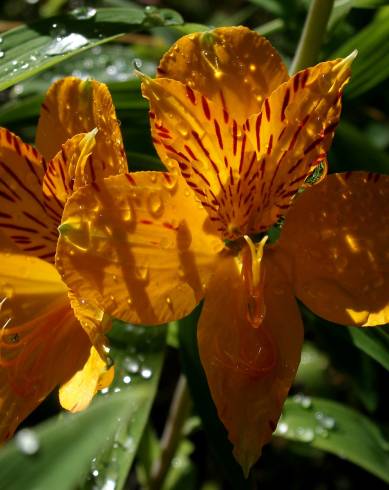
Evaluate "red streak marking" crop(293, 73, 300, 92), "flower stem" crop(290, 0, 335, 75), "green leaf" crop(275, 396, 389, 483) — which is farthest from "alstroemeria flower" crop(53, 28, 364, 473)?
"green leaf" crop(275, 396, 389, 483)

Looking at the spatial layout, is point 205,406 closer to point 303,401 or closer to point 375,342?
point 375,342

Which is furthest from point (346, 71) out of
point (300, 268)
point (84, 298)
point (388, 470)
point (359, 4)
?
point (388, 470)

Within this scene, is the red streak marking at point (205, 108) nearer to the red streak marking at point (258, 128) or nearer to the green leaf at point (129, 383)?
the red streak marking at point (258, 128)

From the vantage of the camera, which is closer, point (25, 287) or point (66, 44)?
point (25, 287)

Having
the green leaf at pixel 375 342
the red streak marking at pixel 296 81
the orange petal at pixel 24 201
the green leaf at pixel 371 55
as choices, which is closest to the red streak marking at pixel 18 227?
the orange petal at pixel 24 201

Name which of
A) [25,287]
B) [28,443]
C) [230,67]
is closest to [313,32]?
[230,67]

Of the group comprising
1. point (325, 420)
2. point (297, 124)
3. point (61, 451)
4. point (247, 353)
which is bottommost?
point (325, 420)

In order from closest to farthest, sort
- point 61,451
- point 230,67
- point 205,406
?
point 61,451 → point 230,67 → point 205,406
